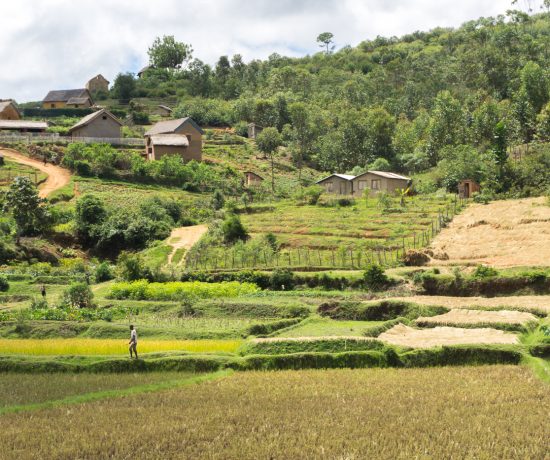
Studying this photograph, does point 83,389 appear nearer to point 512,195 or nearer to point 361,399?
point 361,399

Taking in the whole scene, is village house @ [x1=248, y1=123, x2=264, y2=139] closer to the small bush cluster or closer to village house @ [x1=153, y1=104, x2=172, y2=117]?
village house @ [x1=153, y1=104, x2=172, y2=117]

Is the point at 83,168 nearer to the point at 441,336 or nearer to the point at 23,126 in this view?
the point at 23,126

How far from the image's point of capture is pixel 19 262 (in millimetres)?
43250

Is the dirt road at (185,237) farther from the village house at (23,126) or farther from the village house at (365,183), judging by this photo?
the village house at (23,126)

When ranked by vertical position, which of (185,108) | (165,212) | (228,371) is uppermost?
(185,108)

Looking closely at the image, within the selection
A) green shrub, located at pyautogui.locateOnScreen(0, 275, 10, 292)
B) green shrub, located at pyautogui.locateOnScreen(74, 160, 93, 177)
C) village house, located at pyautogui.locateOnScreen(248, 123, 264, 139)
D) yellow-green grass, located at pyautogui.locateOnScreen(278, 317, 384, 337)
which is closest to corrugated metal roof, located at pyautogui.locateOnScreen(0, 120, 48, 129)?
green shrub, located at pyautogui.locateOnScreen(74, 160, 93, 177)

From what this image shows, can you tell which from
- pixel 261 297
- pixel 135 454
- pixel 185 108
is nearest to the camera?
pixel 135 454

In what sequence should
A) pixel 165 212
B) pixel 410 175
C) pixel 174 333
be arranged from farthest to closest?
pixel 410 175 < pixel 165 212 < pixel 174 333

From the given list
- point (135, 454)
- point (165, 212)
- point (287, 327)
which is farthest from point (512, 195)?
point (135, 454)

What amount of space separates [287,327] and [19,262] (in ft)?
77.2

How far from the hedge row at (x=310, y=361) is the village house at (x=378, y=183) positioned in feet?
139

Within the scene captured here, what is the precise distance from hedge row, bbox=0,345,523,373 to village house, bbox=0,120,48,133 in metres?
63.4

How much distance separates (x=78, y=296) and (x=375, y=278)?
14.3 meters

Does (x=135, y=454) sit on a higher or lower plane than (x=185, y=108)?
lower
